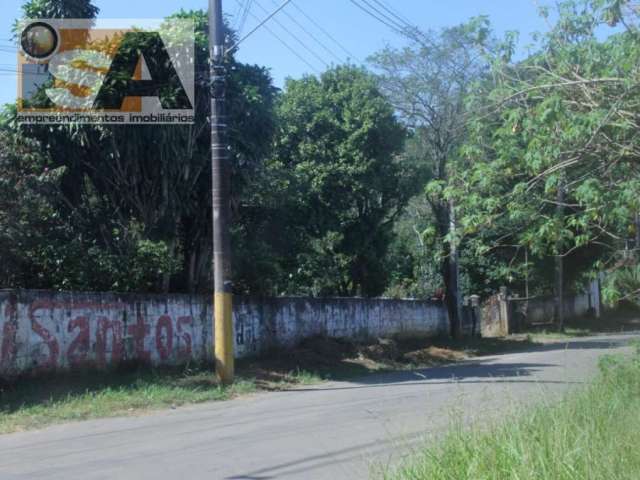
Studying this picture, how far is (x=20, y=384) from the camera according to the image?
13797 millimetres

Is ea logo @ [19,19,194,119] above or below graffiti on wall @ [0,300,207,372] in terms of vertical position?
above

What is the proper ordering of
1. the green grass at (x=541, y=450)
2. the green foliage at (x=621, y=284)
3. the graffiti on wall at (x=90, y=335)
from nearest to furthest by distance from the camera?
the green grass at (x=541, y=450), the green foliage at (x=621, y=284), the graffiti on wall at (x=90, y=335)

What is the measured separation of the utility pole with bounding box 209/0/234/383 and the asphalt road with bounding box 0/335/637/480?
158cm

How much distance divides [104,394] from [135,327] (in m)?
2.78

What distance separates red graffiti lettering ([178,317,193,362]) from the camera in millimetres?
17609

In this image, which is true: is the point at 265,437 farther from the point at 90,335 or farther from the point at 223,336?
the point at 90,335

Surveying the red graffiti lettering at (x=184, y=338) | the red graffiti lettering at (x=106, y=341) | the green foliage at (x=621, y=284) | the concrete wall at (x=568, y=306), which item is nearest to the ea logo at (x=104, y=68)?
the red graffiti lettering at (x=106, y=341)

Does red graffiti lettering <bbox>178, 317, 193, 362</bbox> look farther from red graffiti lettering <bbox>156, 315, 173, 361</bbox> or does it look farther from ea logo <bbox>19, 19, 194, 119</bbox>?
ea logo <bbox>19, 19, 194, 119</bbox>

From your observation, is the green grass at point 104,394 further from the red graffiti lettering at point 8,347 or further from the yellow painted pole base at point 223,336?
the red graffiti lettering at point 8,347

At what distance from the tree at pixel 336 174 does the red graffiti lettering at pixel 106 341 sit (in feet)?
26.4

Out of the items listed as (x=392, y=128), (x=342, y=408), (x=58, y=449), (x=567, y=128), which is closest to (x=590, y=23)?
(x=567, y=128)

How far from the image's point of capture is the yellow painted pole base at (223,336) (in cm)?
1573

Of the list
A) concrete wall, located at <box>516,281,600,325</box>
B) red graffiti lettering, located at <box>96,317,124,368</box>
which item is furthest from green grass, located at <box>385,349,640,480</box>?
concrete wall, located at <box>516,281,600,325</box>

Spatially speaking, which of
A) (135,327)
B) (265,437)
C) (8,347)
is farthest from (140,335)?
(265,437)
